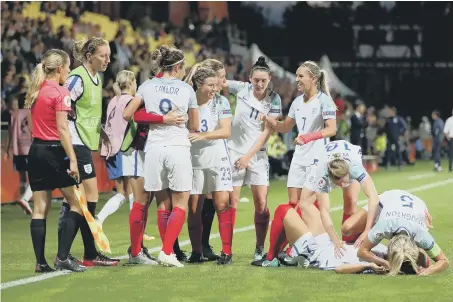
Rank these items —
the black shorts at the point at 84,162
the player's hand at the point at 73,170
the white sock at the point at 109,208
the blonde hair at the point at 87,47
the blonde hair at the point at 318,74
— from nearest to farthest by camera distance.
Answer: the player's hand at the point at 73,170 < the black shorts at the point at 84,162 < the blonde hair at the point at 87,47 < the blonde hair at the point at 318,74 < the white sock at the point at 109,208

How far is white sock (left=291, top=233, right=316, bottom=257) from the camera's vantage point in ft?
34.2

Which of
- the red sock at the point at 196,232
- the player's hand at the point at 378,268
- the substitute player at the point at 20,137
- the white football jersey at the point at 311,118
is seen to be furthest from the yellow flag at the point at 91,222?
the substitute player at the point at 20,137

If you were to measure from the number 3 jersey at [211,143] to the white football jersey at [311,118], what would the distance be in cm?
71

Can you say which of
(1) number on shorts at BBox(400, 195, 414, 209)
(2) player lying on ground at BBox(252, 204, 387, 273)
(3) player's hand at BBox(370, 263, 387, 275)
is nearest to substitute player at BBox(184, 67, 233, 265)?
(2) player lying on ground at BBox(252, 204, 387, 273)

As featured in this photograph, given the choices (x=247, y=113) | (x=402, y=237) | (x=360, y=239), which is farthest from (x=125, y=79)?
(x=402, y=237)

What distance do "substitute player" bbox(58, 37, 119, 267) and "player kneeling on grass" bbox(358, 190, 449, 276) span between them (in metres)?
2.58

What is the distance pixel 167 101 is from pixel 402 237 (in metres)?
2.42

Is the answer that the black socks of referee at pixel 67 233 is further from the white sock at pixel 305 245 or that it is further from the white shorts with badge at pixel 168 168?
the white sock at pixel 305 245

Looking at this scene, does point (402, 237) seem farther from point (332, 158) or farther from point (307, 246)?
point (307, 246)

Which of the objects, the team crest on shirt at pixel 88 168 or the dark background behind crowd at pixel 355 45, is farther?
the dark background behind crowd at pixel 355 45

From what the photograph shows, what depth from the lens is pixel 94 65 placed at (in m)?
10.5

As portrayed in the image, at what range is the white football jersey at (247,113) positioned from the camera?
11281 mm

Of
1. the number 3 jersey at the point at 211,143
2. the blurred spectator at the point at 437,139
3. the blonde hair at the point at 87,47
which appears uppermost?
the blonde hair at the point at 87,47

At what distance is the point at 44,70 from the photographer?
10125mm
